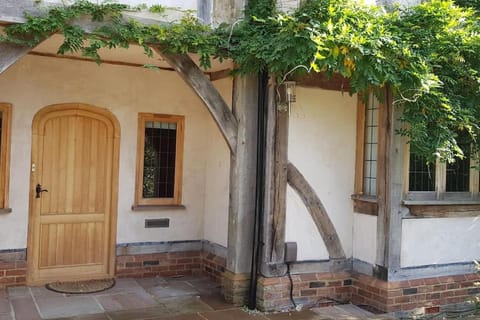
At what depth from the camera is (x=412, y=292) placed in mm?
6516

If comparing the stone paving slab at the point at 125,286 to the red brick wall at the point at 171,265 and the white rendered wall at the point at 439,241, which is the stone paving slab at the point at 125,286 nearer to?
the red brick wall at the point at 171,265

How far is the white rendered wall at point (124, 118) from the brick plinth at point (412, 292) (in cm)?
202

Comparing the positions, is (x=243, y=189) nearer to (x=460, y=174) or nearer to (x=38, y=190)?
(x=38, y=190)

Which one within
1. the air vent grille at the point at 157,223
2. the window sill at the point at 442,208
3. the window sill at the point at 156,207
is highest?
the window sill at the point at 442,208

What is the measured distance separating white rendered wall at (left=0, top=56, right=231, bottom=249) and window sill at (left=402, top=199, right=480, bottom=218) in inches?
97.9

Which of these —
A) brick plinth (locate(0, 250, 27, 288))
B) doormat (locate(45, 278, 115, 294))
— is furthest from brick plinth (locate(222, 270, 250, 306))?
brick plinth (locate(0, 250, 27, 288))

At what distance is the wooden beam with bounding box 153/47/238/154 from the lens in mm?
5848

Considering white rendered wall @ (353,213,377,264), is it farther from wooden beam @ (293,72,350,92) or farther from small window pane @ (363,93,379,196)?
wooden beam @ (293,72,350,92)

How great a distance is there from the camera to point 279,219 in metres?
6.34

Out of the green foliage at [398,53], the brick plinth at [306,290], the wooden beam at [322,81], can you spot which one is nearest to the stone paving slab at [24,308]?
the brick plinth at [306,290]

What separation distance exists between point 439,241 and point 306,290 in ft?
5.95

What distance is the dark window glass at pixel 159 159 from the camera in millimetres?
7570

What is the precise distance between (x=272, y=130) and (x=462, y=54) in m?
2.39

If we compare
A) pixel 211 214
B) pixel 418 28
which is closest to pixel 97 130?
pixel 211 214
